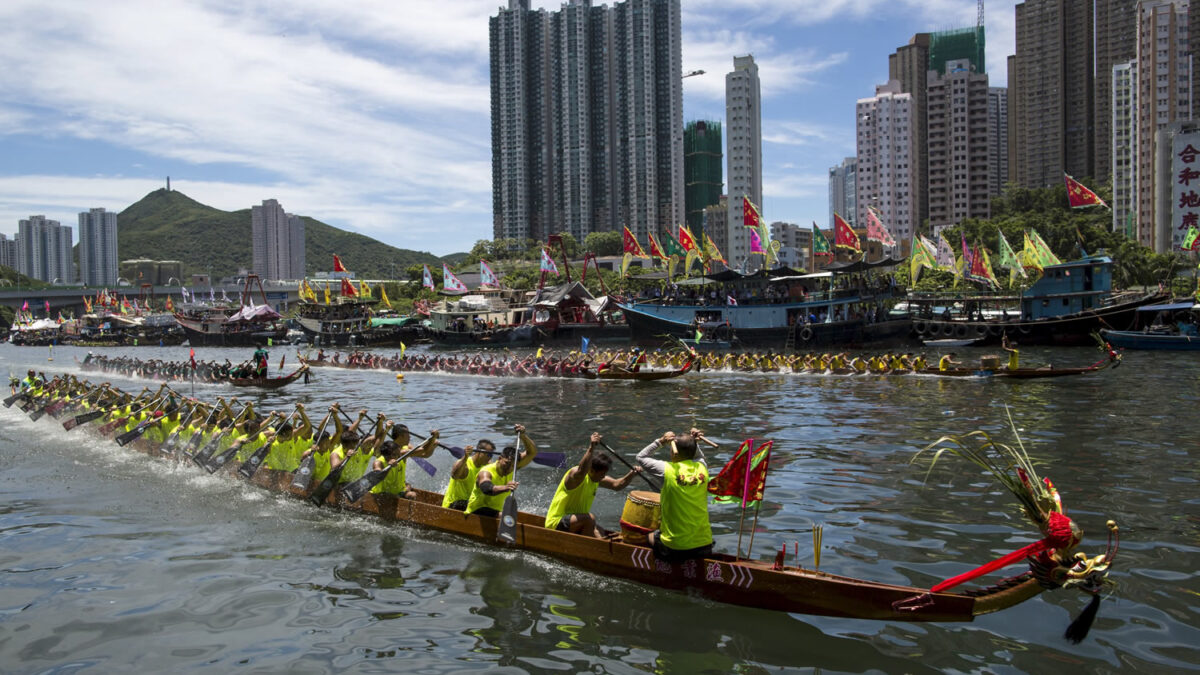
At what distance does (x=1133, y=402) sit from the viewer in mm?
26969

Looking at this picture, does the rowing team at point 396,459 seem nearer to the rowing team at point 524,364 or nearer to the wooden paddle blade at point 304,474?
the wooden paddle blade at point 304,474

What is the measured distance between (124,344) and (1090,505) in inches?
4387

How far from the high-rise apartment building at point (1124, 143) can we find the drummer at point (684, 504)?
114 metres

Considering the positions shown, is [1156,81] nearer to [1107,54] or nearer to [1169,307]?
[1107,54]

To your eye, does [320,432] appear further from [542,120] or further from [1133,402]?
[542,120]

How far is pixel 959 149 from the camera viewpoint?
138375 millimetres

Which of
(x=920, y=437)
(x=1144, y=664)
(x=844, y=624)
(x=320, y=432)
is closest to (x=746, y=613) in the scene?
(x=844, y=624)

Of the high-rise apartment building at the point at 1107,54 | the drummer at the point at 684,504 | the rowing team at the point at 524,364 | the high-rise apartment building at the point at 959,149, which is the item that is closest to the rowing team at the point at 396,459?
the drummer at the point at 684,504

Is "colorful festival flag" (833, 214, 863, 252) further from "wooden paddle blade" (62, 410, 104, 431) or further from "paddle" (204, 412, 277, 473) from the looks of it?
"paddle" (204, 412, 277, 473)

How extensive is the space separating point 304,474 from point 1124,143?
5138 inches

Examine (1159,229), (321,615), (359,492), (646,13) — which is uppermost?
(646,13)

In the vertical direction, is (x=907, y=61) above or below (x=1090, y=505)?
above

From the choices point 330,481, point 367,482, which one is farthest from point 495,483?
point 330,481

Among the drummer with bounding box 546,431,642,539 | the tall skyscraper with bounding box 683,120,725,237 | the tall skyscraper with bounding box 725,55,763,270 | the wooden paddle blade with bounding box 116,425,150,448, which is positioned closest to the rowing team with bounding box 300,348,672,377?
the wooden paddle blade with bounding box 116,425,150,448
